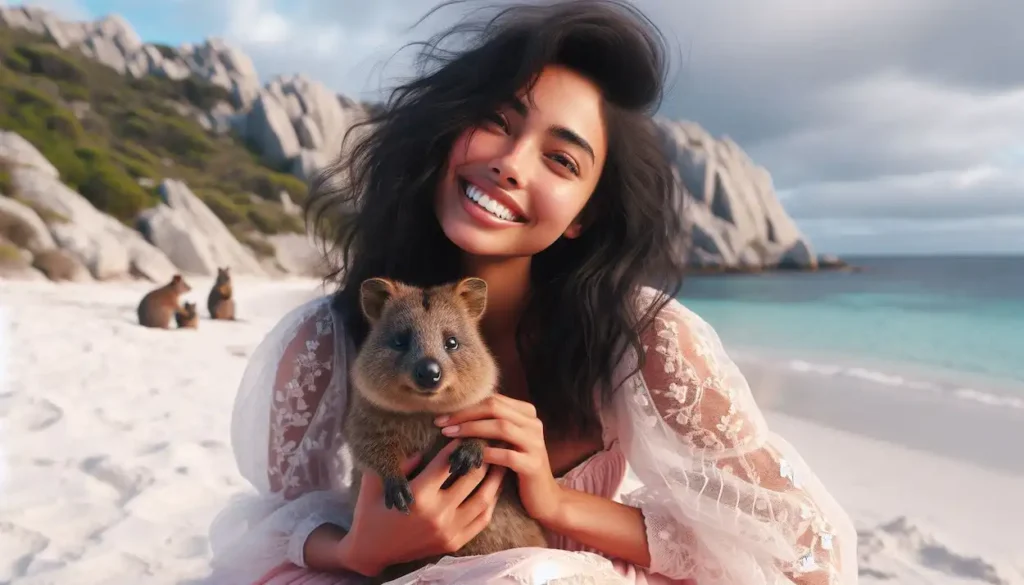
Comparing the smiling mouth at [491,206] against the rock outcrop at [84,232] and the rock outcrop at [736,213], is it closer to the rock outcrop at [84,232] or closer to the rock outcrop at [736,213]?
the rock outcrop at [84,232]

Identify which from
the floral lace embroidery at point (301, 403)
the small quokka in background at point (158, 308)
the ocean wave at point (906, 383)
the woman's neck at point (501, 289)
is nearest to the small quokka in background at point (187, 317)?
the small quokka in background at point (158, 308)

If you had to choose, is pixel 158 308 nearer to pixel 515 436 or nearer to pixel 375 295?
pixel 375 295

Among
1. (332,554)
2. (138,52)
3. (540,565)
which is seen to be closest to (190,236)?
(332,554)

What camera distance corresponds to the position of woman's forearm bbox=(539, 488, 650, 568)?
7.76 feet

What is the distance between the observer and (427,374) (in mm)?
1858

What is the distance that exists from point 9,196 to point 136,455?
61.4 feet

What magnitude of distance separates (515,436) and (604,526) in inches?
25.2

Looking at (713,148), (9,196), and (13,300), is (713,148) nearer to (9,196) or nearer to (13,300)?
(9,196)

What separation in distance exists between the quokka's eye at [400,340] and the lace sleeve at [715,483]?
99cm

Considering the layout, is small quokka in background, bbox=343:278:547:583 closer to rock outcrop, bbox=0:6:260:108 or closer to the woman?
the woman

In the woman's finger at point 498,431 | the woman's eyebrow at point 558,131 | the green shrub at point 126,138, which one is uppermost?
the green shrub at point 126,138

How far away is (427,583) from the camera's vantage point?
2.04m

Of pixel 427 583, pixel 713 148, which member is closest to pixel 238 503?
pixel 427 583

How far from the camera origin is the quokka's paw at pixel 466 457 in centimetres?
195
